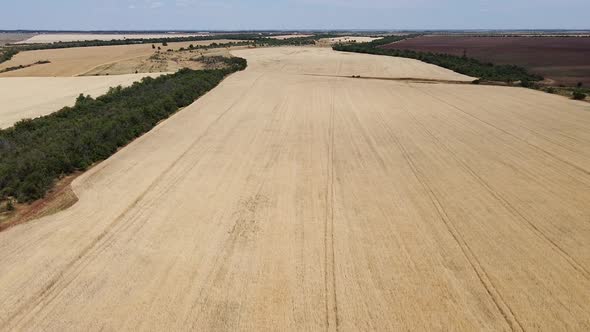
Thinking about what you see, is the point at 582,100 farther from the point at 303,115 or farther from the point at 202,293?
the point at 202,293

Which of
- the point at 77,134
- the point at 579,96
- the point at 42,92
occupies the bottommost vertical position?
the point at 42,92

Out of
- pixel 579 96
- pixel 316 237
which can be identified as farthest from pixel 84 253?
pixel 579 96

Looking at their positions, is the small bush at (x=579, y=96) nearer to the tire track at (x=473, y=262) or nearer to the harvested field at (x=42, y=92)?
the tire track at (x=473, y=262)

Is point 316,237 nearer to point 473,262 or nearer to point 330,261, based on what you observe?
point 330,261

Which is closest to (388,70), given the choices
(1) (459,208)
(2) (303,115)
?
(2) (303,115)

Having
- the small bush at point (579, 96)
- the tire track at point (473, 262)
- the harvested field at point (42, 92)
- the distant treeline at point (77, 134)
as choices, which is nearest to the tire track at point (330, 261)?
the tire track at point (473, 262)

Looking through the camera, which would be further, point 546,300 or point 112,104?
point 112,104

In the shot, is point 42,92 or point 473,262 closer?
point 473,262
